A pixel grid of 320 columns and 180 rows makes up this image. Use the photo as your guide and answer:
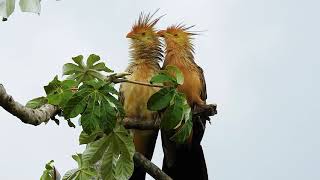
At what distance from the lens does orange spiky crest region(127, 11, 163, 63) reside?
19.6ft

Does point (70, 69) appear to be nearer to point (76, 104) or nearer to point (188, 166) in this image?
point (76, 104)

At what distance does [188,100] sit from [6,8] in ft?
11.6

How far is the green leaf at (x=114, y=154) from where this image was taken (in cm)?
374

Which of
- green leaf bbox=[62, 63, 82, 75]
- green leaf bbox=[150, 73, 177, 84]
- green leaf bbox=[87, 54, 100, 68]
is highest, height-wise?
green leaf bbox=[87, 54, 100, 68]

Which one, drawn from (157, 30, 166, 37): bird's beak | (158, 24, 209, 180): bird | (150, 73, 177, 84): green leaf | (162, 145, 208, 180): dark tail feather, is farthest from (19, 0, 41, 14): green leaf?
(157, 30, 166, 37): bird's beak

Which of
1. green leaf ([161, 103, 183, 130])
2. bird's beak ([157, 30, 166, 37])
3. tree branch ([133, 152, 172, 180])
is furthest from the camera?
bird's beak ([157, 30, 166, 37])

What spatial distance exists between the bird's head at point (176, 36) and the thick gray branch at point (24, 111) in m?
2.65

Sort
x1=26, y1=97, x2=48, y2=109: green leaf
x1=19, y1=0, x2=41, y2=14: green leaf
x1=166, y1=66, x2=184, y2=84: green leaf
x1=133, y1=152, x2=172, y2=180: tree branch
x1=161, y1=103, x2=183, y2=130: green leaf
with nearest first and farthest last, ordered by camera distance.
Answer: x1=19, y1=0, x2=41, y2=14: green leaf
x1=161, y1=103, x2=183, y2=130: green leaf
x1=166, y1=66, x2=184, y2=84: green leaf
x1=26, y1=97, x2=48, y2=109: green leaf
x1=133, y1=152, x2=172, y2=180: tree branch

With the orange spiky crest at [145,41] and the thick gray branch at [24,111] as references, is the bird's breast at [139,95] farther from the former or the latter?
the thick gray branch at [24,111]

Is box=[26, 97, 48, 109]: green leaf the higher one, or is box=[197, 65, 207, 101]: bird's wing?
box=[197, 65, 207, 101]: bird's wing

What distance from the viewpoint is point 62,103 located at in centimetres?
361

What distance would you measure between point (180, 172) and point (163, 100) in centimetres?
218

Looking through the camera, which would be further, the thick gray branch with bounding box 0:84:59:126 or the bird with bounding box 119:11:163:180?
the bird with bounding box 119:11:163:180

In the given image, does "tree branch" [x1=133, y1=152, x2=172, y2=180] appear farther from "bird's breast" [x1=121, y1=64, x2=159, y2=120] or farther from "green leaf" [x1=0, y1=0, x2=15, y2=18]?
"green leaf" [x1=0, y1=0, x2=15, y2=18]
